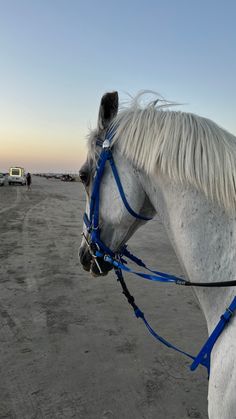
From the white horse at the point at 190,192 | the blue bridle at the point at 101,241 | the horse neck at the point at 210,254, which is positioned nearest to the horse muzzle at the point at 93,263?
the blue bridle at the point at 101,241

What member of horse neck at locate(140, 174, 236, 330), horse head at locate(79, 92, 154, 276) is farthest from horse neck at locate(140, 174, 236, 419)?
horse head at locate(79, 92, 154, 276)

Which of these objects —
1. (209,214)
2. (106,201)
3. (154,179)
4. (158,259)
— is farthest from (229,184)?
(158,259)

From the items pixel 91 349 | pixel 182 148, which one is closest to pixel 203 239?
pixel 182 148

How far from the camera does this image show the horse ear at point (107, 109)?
199 cm

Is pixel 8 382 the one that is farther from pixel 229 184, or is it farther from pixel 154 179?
pixel 229 184

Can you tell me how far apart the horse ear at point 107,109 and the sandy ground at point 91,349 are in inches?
96.2

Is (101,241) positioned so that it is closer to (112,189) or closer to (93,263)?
(93,263)

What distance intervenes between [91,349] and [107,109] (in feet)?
9.76

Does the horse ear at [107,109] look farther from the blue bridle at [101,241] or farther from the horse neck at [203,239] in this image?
the horse neck at [203,239]

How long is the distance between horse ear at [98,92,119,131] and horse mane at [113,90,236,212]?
0.07 meters

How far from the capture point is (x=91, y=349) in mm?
3998

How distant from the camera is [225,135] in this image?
1.77 m

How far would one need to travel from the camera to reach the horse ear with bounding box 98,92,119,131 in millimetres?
1987

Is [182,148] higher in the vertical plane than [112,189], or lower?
higher
